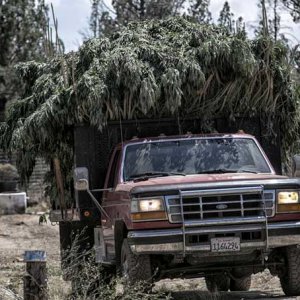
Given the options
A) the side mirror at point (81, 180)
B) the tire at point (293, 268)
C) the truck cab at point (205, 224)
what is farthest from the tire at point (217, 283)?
the side mirror at point (81, 180)

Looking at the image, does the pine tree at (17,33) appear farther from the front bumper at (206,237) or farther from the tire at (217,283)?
the front bumper at (206,237)

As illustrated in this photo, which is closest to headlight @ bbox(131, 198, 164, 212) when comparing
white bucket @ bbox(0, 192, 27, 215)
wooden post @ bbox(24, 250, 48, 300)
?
wooden post @ bbox(24, 250, 48, 300)

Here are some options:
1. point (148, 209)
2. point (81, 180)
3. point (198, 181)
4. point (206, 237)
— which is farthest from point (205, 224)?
point (81, 180)

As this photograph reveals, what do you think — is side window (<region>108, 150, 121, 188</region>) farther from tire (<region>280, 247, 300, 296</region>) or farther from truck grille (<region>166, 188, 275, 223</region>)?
tire (<region>280, 247, 300, 296</region>)

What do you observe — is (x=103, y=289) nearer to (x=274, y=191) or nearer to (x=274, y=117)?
(x=274, y=191)

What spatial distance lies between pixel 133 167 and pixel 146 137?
99 centimetres

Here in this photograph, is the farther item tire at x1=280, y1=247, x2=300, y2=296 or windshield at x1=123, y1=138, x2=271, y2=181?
windshield at x1=123, y1=138, x2=271, y2=181

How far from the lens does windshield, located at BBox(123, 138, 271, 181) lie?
377 inches

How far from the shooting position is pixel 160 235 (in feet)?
27.5

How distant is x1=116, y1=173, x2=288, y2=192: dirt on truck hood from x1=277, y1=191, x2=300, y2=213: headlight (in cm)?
26

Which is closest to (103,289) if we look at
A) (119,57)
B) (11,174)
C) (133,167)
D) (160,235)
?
(160,235)

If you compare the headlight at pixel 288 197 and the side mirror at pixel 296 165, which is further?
the side mirror at pixel 296 165

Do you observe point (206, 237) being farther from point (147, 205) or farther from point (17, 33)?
point (17, 33)

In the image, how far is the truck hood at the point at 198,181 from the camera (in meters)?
8.53
